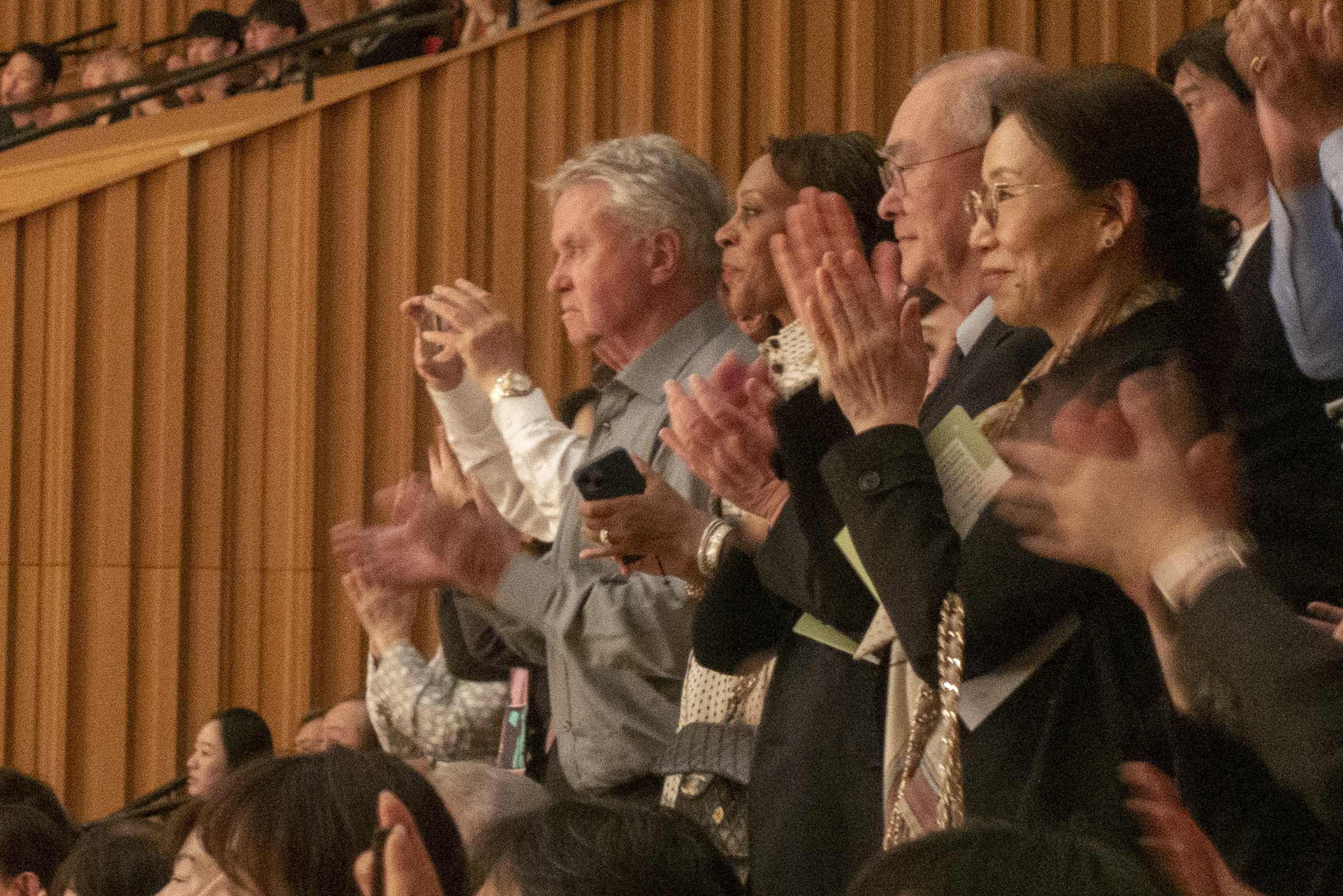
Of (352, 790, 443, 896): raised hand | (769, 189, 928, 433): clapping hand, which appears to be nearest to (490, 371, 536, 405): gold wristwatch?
(769, 189, 928, 433): clapping hand

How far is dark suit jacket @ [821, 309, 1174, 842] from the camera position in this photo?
1.37 m

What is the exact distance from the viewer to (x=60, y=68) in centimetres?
645

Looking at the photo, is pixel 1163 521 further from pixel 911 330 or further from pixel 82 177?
pixel 82 177

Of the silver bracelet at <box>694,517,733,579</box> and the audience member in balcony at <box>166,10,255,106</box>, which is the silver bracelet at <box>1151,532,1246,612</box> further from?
the audience member in balcony at <box>166,10,255,106</box>

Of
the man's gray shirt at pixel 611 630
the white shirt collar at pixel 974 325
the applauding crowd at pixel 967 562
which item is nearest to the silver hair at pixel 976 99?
the applauding crowd at pixel 967 562

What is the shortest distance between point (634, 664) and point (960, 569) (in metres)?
0.74

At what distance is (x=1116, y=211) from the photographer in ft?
5.01

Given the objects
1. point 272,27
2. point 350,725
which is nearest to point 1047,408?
point 350,725

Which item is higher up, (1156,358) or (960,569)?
(1156,358)

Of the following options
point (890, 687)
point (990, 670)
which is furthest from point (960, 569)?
point (890, 687)

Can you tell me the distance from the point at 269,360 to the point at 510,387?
2973 mm

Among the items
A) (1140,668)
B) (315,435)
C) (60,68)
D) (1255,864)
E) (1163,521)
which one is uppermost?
(60,68)

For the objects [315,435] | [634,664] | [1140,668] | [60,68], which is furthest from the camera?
[60,68]

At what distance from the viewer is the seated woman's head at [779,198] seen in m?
2.33
